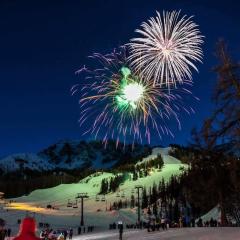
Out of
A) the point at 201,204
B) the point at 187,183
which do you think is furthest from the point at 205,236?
the point at 187,183

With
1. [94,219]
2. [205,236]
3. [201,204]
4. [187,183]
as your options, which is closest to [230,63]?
[205,236]

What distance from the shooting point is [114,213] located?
14600cm

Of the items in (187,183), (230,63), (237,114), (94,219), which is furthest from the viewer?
(94,219)

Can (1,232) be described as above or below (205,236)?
below

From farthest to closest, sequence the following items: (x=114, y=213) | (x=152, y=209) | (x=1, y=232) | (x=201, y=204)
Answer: (x=152, y=209), (x=114, y=213), (x=201, y=204), (x=1, y=232)

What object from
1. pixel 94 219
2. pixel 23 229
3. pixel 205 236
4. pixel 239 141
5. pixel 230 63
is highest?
pixel 94 219

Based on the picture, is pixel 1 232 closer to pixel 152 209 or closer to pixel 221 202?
pixel 221 202

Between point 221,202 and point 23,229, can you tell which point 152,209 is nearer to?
point 221,202

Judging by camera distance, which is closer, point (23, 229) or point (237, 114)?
point (23, 229)

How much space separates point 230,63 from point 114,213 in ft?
409

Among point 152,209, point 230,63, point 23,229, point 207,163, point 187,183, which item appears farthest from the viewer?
point 152,209

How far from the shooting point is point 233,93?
79.3 ft

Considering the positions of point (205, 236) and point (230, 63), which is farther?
point (205, 236)

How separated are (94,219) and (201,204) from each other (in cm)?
8696
